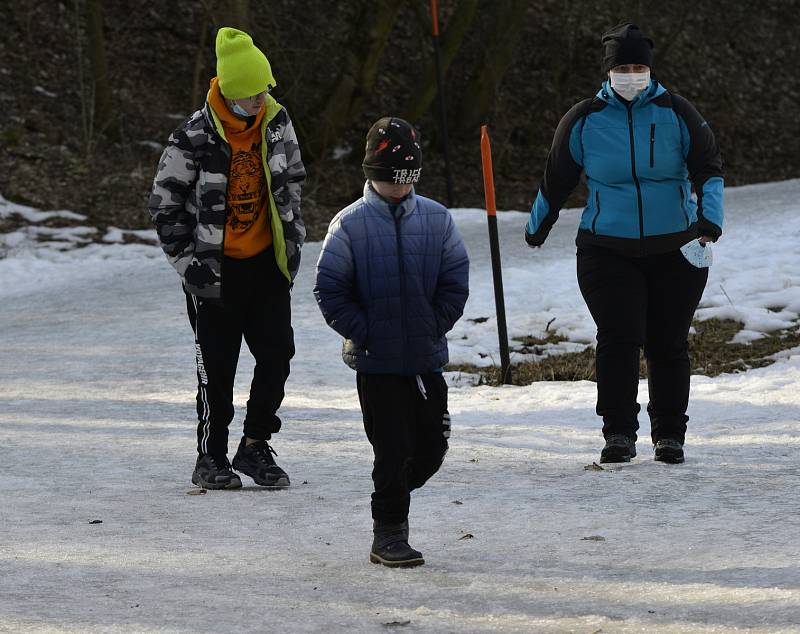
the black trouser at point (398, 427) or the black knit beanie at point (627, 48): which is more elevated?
the black knit beanie at point (627, 48)

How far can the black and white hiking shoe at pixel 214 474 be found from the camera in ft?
19.0

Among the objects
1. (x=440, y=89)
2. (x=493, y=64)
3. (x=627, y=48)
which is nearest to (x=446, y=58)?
(x=493, y=64)

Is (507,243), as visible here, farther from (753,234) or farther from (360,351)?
(360,351)

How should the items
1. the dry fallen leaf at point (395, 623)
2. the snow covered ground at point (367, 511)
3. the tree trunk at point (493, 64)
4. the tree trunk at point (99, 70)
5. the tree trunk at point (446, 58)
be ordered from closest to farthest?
the dry fallen leaf at point (395, 623)
the snow covered ground at point (367, 511)
the tree trunk at point (99, 70)
the tree trunk at point (446, 58)
the tree trunk at point (493, 64)

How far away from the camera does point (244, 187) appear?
5535mm

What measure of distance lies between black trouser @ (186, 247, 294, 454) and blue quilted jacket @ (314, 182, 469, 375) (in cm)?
132

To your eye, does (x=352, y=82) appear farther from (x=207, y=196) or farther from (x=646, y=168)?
(x=207, y=196)

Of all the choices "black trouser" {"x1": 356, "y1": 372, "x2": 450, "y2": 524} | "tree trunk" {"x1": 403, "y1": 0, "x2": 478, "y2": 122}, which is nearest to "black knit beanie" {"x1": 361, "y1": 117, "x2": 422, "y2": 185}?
"black trouser" {"x1": 356, "y1": 372, "x2": 450, "y2": 524}

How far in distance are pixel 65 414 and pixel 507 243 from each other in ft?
24.5

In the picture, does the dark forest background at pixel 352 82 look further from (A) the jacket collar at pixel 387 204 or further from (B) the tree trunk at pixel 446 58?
(A) the jacket collar at pixel 387 204

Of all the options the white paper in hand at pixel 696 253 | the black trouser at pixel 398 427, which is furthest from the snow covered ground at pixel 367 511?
the white paper in hand at pixel 696 253

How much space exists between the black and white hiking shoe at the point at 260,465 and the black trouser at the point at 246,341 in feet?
0.20

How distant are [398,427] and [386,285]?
1.54 ft

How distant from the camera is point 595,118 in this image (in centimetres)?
593
